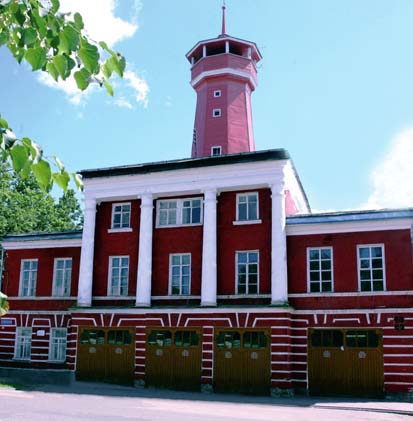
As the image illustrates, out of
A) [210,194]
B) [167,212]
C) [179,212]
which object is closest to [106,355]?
[167,212]

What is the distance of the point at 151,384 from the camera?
84.5 ft

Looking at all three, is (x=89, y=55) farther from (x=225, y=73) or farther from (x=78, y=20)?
(x=225, y=73)

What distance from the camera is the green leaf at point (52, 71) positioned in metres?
2.59

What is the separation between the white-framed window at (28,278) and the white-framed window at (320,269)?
14633 mm

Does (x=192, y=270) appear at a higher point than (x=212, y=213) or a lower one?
lower

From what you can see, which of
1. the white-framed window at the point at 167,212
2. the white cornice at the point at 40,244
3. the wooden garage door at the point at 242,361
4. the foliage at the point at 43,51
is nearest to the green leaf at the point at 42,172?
the foliage at the point at 43,51

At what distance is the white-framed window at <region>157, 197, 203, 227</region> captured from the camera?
2748cm

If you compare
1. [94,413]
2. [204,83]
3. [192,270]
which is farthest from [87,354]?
[204,83]

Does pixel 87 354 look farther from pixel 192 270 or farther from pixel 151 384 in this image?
pixel 192 270

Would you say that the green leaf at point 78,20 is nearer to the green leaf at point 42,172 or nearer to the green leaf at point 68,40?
the green leaf at point 68,40

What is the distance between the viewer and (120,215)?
2900cm

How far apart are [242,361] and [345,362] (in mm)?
4279

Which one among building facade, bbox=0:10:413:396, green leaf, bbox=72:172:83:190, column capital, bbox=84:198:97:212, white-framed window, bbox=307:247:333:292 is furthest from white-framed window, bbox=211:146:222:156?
green leaf, bbox=72:172:83:190

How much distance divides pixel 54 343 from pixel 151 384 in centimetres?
629
